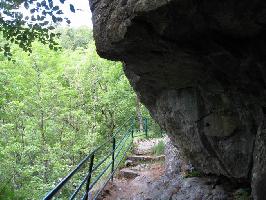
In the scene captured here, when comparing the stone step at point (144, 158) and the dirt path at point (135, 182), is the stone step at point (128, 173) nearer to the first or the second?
the dirt path at point (135, 182)

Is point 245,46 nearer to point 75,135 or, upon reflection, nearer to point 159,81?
point 159,81

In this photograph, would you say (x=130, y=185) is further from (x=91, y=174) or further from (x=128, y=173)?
(x=91, y=174)

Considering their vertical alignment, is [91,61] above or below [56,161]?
above

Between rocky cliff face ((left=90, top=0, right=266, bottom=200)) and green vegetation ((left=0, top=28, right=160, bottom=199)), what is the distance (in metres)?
10.5

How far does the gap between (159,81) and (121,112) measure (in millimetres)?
19456

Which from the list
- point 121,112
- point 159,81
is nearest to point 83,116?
point 121,112

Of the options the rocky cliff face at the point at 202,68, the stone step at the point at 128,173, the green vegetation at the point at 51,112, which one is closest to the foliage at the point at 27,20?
the rocky cliff face at the point at 202,68

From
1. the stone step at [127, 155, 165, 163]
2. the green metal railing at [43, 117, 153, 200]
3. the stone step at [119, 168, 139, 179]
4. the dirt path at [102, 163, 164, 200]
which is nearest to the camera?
the green metal railing at [43, 117, 153, 200]

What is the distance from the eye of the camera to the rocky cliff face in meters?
4.07

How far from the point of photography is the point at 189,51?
489 cm

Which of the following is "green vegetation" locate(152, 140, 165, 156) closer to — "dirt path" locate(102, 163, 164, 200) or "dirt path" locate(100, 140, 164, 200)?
"dirt path" locate(100, 140, 164, 200)

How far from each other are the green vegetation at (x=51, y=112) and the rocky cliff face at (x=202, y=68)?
10524mm

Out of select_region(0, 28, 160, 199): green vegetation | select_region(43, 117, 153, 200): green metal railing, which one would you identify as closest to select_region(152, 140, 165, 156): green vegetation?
select_region(43, 117, 153, 200): green metal railing

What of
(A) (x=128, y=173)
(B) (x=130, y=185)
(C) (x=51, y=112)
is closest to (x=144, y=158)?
(A) (x=128, y=173)
